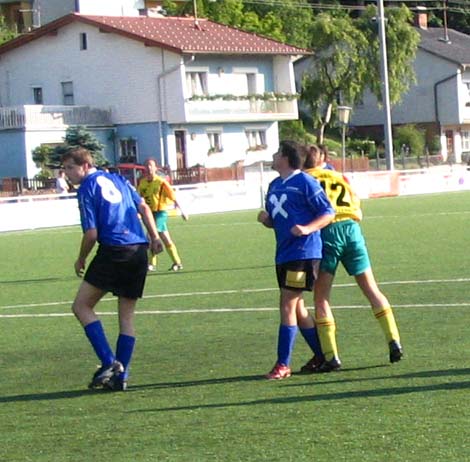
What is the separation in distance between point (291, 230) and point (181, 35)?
5336 centimetres

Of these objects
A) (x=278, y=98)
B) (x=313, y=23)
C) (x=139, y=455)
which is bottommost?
(x=139, y=455)

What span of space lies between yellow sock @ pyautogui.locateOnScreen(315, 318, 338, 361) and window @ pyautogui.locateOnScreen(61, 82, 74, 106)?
54.2m

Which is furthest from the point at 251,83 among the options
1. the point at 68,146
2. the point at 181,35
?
the point at 68,146

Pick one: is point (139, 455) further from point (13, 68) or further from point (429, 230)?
point (13, 68)

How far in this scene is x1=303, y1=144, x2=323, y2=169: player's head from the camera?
10.5 m

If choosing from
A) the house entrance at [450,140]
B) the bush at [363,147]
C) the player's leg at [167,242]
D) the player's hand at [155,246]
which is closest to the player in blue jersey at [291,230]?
the player's hand at [155,246]

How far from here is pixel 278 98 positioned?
2581 inches

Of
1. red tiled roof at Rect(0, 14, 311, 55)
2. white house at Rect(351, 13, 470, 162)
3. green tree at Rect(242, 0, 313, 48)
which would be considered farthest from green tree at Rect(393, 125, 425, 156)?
red tiled roof at Rect(0, 14, 311, 55)

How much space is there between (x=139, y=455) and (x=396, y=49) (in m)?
67.2

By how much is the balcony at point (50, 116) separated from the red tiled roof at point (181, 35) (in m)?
3.94

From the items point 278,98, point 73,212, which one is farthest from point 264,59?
point 73,212

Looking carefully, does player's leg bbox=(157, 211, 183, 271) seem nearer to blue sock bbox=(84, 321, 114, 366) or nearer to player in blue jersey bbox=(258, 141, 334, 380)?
blue sock bbox=(84, 321, 114, 366)

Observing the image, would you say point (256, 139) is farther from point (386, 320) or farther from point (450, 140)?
point (386, 320)

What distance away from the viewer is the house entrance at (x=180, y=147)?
6144 centimetres
